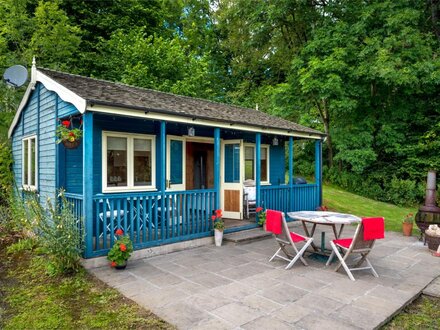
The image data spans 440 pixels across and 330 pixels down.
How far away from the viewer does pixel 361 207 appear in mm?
12359

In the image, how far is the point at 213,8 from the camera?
2577 cm

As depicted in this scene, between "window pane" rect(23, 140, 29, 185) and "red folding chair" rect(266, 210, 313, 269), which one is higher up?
"window pane" rect(23, 140, 29, 185)

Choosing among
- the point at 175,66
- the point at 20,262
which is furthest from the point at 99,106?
the point at 175,66

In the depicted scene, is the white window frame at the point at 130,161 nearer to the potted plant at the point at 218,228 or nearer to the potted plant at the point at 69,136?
the potted plant at the point at 69,136

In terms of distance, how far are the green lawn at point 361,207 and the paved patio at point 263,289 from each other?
5.07 m

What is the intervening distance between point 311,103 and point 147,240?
1305cm

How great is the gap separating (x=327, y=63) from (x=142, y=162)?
1034 centimetres

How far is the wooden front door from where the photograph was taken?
8.57 meters

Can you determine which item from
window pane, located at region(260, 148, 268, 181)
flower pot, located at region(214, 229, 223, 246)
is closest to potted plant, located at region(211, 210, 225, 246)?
flower pot, located at region(214, 229, 223, 246)

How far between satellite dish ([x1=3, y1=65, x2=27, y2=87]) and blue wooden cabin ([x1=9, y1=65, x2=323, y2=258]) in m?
0.40

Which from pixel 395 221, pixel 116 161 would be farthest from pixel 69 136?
pixel 395 221

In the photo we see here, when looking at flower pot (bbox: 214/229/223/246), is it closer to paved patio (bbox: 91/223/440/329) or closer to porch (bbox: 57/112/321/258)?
porch (bbox: 57/112/321/258)

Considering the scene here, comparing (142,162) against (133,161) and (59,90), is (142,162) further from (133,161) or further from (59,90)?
(59,90)

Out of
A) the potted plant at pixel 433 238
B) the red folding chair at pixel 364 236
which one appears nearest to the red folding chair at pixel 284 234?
the red folding chair at pixel 364 236
